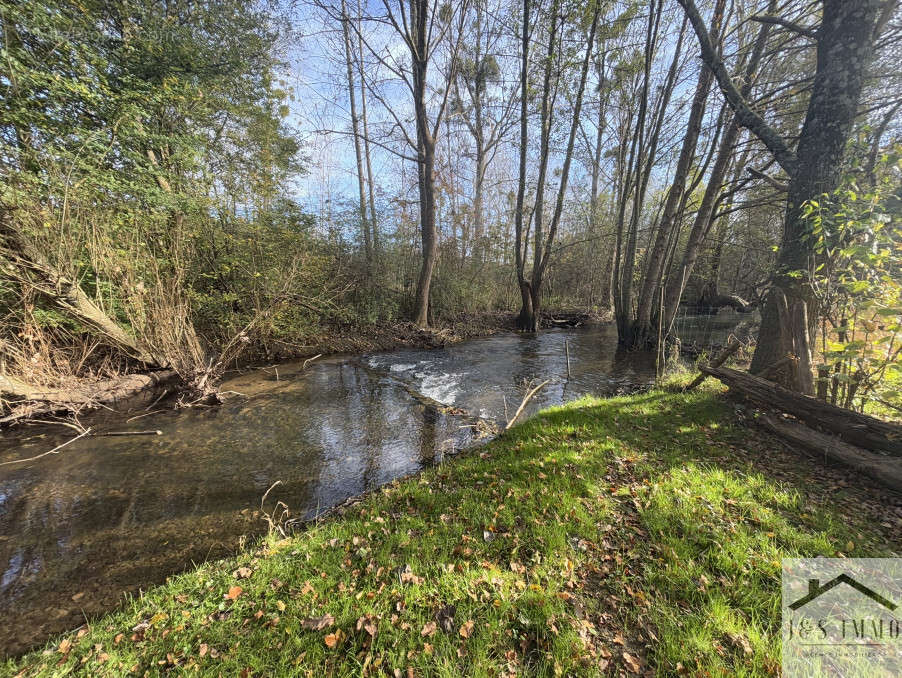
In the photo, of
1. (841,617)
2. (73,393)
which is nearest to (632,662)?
(841,617)

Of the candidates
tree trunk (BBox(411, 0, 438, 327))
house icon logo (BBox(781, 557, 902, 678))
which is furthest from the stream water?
tree trunk (BBox(411, 0, 438, 327))

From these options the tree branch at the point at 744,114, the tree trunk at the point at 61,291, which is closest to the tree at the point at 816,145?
the tree branch at the point at 744,114

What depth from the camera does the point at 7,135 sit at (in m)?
4.89

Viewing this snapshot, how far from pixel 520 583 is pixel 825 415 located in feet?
14.4

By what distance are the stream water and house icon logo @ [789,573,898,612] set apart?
3.68 m

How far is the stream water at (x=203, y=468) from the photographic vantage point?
274 cm

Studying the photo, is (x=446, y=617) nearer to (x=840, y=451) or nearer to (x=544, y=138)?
(x=840, y=451)

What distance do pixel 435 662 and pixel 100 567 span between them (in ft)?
10.7

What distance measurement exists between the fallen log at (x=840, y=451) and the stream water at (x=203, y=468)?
3282mm

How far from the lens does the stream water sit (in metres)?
2.74

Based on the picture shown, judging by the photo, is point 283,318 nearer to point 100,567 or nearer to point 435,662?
point 100,567

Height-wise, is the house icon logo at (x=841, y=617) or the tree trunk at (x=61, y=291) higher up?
the tree trunk at (x=61, y=291)

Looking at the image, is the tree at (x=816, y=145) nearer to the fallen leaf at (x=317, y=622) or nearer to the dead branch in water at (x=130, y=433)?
the fallen leaf at (x=317, y=622)

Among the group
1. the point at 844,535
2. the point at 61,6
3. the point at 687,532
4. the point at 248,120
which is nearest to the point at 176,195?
the point at 61,6
